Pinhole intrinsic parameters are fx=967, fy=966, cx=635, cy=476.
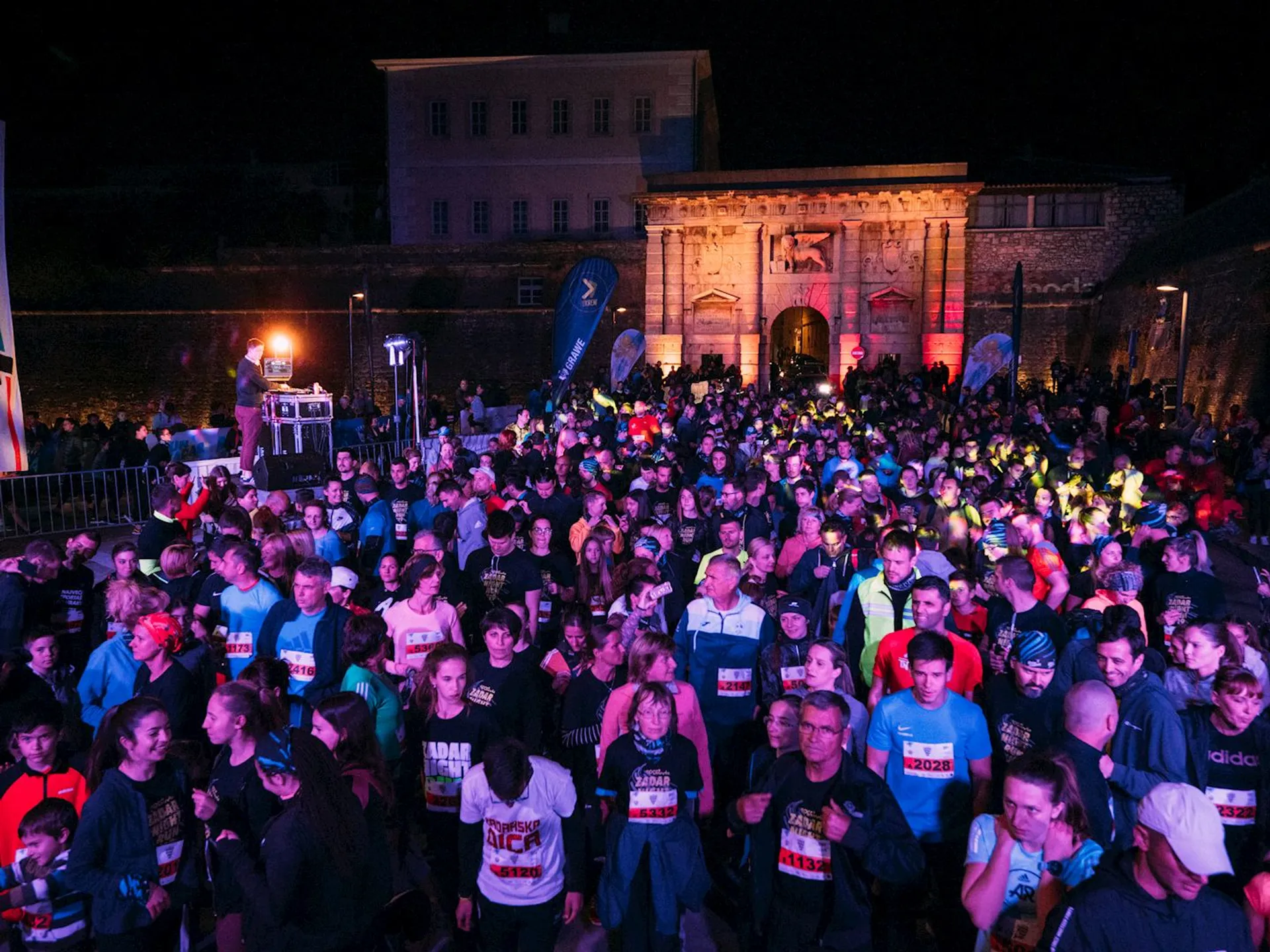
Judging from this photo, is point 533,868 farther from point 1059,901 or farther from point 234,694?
point 1059,901

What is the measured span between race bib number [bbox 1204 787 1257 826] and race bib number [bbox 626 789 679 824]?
2406mm

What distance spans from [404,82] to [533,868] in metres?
42.3

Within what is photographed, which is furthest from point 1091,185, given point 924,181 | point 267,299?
point 267,299

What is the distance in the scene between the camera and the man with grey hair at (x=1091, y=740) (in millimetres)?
3777

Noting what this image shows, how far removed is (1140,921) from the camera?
109 inches

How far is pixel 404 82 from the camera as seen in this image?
4103cm

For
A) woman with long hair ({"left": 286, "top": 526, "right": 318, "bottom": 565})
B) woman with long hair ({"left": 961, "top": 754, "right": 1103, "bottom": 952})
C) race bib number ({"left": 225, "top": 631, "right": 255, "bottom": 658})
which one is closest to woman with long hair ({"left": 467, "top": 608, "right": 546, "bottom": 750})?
race bib number ({"left": 225, "top": 631, "right": 255, "bottom": 658})

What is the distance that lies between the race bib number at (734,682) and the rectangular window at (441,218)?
38704 millimetres

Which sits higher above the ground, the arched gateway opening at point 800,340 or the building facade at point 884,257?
the building facade at point 884,257

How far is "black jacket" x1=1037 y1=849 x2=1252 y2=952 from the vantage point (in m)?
2.73

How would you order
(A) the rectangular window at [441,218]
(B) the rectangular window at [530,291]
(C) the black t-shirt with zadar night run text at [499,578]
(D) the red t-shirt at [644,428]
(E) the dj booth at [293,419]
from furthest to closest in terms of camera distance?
(A) the rectangular window at [441,218] → (B) the rectangular window at [530,291] → (E) the dj booth at [293,419] → (D) the red t-shirt at [644,428] → (C) the black t-shirt with zadar night run text at [499,578]

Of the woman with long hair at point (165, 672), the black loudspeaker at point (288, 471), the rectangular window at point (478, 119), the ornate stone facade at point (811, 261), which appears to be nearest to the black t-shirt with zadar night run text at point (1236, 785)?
the woman with long hair at point (165, 672)

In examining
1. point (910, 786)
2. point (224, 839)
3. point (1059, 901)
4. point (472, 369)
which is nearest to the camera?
point (1059, 901)

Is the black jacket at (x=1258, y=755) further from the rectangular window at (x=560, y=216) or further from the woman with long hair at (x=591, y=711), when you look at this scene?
the rectangular window at (x=560, y=216)
